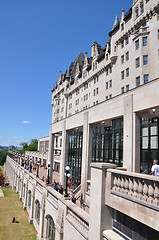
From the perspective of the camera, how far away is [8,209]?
1374 inches

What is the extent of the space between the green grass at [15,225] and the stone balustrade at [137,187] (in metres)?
18.2

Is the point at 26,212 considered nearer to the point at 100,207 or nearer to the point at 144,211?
the point at 100,207

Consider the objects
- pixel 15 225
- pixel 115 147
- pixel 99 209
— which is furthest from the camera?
pixel 15 225

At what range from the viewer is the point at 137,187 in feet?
24.8

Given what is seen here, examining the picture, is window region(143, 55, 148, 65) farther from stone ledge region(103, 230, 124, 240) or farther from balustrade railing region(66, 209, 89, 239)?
stone ledge region(103, 230, 124, 240)

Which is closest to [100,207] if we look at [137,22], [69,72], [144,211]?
[144,211]

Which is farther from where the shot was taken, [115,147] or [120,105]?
[115,147]

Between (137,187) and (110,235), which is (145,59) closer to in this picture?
(137,187)

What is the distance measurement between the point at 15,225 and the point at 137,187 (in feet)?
82.1

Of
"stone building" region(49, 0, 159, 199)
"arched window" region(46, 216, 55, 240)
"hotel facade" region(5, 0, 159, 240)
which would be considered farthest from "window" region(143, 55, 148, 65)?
"arched window" region(46, 216, 55, 240)

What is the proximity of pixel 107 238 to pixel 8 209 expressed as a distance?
31.2 metres

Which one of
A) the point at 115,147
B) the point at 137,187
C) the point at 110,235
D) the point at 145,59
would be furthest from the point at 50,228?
the point at 145,59

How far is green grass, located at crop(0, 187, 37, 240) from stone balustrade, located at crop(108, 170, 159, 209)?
18171 mm

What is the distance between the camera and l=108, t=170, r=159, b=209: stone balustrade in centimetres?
670
